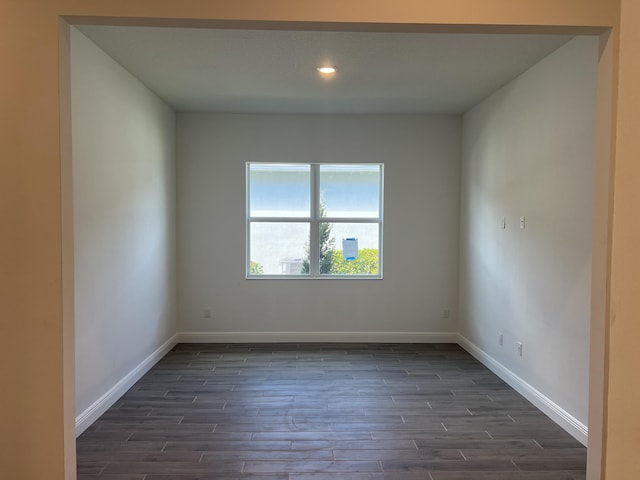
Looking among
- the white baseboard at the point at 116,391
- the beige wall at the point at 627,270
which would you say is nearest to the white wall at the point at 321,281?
A: the white baseboard at the point at 116,391

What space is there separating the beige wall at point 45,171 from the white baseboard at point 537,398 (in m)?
2.47

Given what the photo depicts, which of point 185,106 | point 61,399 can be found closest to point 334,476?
point 61,399

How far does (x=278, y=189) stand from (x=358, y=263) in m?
1.36

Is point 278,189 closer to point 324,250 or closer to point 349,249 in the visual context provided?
point 324,250

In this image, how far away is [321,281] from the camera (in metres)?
5.04

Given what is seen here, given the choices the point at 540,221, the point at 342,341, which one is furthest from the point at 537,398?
the point at 342,341

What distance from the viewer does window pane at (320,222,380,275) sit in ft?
16.8

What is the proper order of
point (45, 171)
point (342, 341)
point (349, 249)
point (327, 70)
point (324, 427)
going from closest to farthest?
point (45, 171) < point (324, 427) < point (327, 70) < point (342, 341) < point (349, 249)

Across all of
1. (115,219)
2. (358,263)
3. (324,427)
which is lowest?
(324,427)

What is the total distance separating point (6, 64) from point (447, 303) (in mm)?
4678

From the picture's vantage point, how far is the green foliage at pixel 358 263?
16.8 feet

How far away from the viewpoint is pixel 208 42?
115 inches

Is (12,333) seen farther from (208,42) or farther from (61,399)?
(208,42)

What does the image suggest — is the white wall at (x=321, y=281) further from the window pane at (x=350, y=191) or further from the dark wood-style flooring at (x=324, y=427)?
the dark wood-style flooring at (x=324, y=427)
